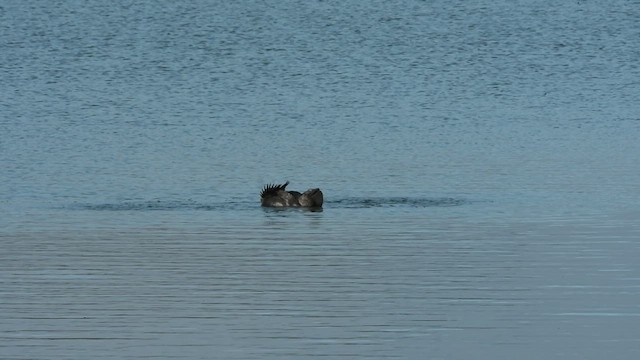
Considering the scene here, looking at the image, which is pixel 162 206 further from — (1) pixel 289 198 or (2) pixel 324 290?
(2) pixel 324 290

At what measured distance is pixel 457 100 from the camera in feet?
161

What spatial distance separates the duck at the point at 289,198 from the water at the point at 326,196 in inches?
12.9

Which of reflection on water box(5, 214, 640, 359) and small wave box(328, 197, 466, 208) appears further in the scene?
small wave box(328, 197, 466, 208)

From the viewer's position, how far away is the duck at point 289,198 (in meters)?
28.0

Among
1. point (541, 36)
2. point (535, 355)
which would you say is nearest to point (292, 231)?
point (535, 355)

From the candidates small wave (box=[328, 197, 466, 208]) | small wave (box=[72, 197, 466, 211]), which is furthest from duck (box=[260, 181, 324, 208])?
small wave (box=[328, 197, 466, 208])

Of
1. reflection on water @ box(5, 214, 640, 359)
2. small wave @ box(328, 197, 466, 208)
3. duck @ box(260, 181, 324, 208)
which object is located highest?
Result: duck @ box(260, 181, 324, 208)

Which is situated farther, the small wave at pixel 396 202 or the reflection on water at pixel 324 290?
the small wave at pixel 396 202

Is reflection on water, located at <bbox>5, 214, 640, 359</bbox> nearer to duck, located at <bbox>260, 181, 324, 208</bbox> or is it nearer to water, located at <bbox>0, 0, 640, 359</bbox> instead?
water, located at <bbox>0, 0, 640, 359</bbox>

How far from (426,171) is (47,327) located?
1618 cm

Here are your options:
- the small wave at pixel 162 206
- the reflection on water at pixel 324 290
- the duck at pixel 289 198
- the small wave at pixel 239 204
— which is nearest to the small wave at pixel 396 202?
the small wave at pixel 239 204

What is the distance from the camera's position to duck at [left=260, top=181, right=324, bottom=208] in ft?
91.7

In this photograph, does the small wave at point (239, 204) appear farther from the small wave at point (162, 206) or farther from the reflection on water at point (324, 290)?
the reflection on water at point (324, 290)

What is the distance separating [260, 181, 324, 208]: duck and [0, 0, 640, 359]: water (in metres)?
0.33
